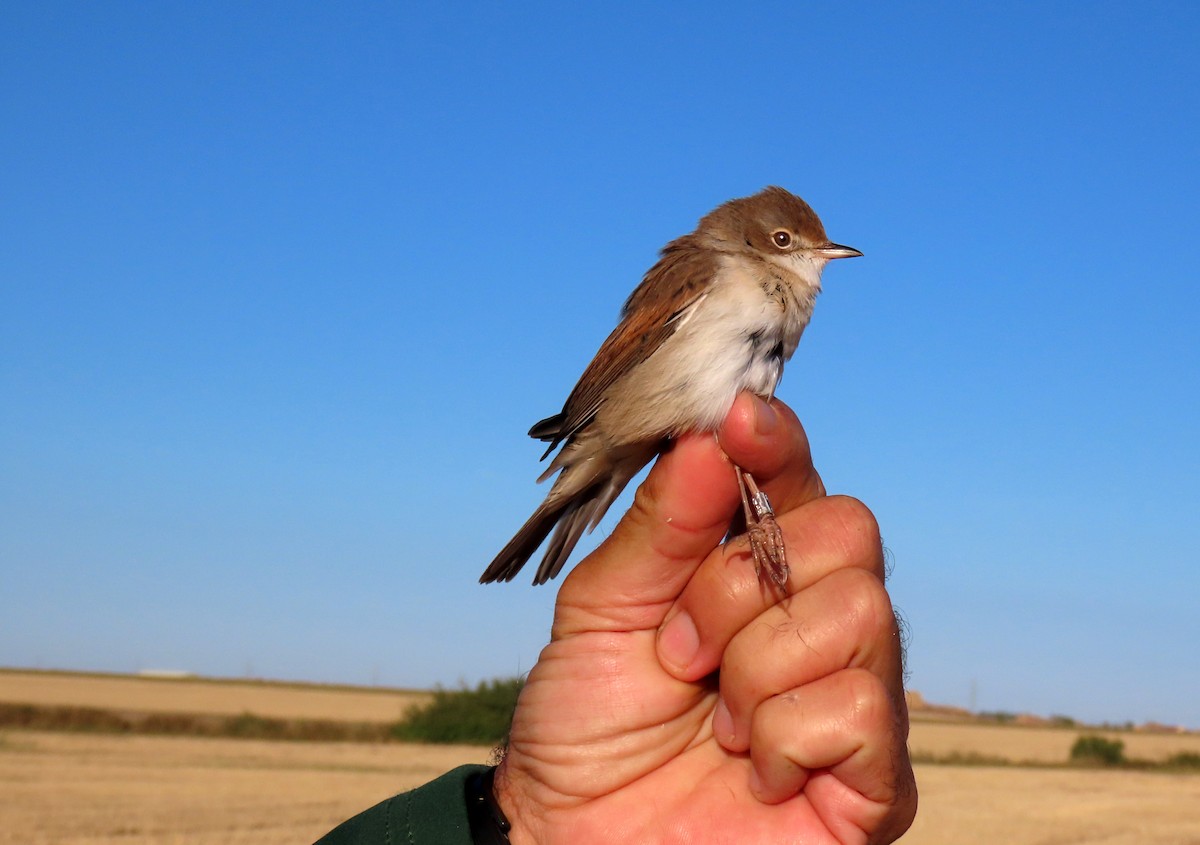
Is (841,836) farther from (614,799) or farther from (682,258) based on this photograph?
(682,258)

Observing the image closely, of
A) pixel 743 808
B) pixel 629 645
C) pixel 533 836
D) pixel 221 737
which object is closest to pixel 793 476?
pixel 629 645

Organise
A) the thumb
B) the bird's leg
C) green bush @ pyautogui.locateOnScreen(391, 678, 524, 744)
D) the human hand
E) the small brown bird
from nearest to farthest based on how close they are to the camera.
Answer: the human hand, the bird's leg, the thumb, the small brown bird, green bush @ pyautogui.locateOnScreen(391, 678, 524, 744)

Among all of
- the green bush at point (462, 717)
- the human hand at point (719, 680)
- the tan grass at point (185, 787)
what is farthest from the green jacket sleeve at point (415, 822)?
the green bush at point (462, 717)

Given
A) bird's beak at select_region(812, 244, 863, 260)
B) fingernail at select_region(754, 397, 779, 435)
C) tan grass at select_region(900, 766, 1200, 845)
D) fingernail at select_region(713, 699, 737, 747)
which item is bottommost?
tan grass at select_region(900, 766, 1200, 845)

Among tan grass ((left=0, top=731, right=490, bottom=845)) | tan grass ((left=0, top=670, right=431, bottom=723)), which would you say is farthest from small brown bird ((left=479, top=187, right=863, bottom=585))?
tan grass ((left=0, top=670, right=431, bottom=723))

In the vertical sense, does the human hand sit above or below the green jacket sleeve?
above

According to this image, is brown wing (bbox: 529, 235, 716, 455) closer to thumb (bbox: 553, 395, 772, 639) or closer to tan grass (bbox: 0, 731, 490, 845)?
thumb (bbox: 553, 395, 772, 639)

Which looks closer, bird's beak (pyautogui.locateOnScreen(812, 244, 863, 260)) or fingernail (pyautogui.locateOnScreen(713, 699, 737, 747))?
fingernail (pyautogui.locateOnScreen(713, 699, 737, 747))

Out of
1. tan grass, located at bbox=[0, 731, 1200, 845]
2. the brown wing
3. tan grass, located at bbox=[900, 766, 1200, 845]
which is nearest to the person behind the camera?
the brown wing
